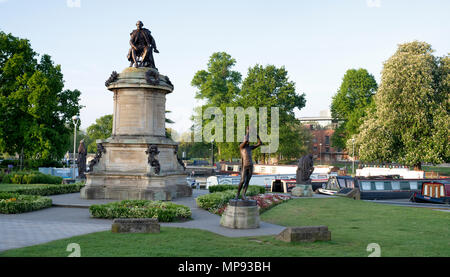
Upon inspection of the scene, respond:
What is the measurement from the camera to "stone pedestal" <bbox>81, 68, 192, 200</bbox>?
19672 millimetres

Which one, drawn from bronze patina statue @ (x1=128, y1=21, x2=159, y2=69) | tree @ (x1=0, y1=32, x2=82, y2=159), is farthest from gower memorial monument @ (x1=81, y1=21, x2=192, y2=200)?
tree @ (x1=0, y1=32, x2=82, y2=159)

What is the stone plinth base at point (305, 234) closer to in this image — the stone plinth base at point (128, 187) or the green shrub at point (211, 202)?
the green shrub at point (211, 202)

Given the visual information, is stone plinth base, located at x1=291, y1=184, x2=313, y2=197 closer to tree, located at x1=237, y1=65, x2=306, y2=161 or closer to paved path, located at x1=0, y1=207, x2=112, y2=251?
paved path, located at x1=0, y1=207, x2=112, y2=251

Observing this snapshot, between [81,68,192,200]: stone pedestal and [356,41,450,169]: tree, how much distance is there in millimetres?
29124

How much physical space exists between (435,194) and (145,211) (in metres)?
22.8

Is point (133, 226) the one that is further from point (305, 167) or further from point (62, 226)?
point (305, 167)

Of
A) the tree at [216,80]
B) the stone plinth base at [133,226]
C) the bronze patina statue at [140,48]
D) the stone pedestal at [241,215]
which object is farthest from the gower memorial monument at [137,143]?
the tree at [216,80]

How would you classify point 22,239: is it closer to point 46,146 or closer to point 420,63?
point 46,146

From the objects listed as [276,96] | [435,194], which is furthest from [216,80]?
[435,194]

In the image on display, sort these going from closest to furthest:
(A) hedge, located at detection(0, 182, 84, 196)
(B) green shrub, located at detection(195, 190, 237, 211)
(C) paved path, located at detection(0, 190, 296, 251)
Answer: (C) paved path, located at detection(0, 190, 296, 251)
(B) green shrub, located at detection(195, 190, 237, 211)
(A) hedge, located at detection(0, 182, 84, 196)

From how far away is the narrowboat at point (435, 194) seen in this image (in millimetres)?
27250

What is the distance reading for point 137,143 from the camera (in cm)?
2009

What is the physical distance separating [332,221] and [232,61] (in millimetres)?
56806
